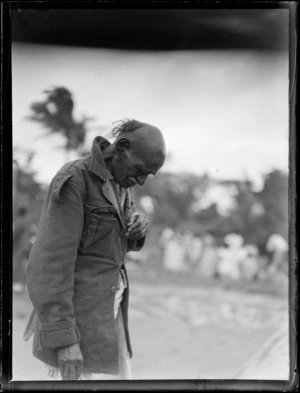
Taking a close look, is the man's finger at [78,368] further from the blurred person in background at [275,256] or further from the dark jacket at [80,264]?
the blurred person in background at [275,256]

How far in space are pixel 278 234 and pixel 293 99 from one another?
5.67 metres

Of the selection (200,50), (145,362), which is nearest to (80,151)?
(145,362)

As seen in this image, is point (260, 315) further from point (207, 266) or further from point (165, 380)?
point (165, 380)

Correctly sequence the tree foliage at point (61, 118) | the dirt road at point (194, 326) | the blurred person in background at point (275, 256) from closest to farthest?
the tree foliage at point (61, 118)
the dirt road at point (194, 326)
the blurred person in background at point (275, 256)

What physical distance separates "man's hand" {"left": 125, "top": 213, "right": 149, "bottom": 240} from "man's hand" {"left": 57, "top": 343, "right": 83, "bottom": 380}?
54 cm

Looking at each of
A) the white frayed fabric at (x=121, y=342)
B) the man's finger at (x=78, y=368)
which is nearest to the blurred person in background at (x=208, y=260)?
the white frayed fabric at (x=121, y=342)

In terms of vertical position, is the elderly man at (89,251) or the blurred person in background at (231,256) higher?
the elderly man at (89,251)

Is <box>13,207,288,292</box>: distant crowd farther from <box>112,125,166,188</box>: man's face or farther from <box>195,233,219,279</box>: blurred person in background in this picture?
<box>112,125,166,188</box>: man's face

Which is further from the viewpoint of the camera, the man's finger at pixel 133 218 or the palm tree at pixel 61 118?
the palm tree at pixel 61 118

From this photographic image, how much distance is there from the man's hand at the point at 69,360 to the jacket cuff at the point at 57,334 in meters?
0.03

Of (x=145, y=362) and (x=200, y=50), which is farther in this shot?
(x=145, y=362)

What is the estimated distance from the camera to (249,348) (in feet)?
25.3

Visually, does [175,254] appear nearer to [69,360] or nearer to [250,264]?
[250,264]

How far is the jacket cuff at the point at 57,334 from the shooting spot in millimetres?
3119
